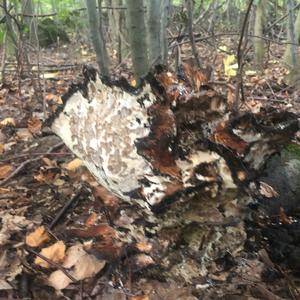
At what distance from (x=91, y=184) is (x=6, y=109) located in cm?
275

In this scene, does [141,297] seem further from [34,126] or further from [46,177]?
[34,126]

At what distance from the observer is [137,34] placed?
306 cm

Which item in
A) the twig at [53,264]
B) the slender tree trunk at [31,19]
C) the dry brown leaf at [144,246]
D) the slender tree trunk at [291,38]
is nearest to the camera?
the dry brown leaf at [144,246]

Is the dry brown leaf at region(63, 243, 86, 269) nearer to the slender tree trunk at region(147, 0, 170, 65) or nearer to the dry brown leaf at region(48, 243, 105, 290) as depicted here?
the dry brown leaf at region(48, 243, 105, 290)

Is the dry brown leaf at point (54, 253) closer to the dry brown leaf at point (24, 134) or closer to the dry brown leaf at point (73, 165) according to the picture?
the dry brown leaf at point (73, 165)

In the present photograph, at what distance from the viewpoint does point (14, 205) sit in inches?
106

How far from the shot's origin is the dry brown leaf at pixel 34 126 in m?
3.79

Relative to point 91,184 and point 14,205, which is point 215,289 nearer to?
point 91,184

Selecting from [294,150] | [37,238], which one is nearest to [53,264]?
[37,238]

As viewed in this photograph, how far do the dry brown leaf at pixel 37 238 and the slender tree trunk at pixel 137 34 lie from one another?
4.43 ft

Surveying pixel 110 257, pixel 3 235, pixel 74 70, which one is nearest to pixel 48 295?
pixel 110 257

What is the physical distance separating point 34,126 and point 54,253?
1.89m

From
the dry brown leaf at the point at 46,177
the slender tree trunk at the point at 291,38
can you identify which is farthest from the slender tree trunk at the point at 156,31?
the slender tree trunk at the point at 291,38

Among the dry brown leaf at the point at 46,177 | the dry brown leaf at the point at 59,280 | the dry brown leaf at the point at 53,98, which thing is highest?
the dry brown leaf at the point at 53,98
